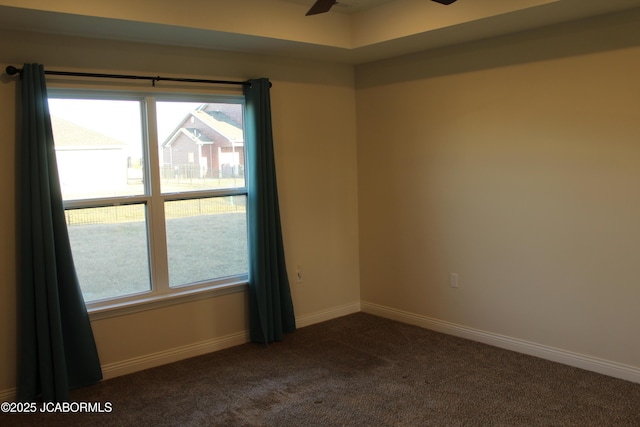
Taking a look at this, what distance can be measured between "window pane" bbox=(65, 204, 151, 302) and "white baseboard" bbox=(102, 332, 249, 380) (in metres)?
0.48

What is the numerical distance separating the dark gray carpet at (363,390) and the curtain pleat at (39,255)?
0.23 m

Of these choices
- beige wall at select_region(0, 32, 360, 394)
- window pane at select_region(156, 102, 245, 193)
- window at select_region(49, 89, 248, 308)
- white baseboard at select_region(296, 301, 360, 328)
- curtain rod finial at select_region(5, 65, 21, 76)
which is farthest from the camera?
white baseboard at select_region(296, 301, 360, 328)

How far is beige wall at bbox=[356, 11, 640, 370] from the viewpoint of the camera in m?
3.29

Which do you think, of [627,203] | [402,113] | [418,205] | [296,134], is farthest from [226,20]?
[627,203]

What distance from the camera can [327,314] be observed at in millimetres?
4715

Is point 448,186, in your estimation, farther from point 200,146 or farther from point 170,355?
point 170,355

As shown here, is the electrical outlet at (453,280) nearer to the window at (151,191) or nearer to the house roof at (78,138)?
the window at (151,191)

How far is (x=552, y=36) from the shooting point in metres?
3.46

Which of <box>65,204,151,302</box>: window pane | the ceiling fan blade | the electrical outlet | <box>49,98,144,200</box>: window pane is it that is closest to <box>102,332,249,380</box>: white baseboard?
<box>65,204,151,302</box>: window pane

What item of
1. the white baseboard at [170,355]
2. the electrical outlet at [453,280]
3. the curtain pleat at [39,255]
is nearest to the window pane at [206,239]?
the white baseboard at [170,355]

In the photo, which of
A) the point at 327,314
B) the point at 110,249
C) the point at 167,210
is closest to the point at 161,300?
the point at 110,249

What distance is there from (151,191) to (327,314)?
1.94 meters

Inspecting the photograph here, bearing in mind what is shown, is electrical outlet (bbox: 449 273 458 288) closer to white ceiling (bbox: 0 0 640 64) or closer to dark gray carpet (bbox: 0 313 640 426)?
dark gray carpet (bbox: 0 313 640 426)

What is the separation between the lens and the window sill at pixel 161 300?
3.52m
